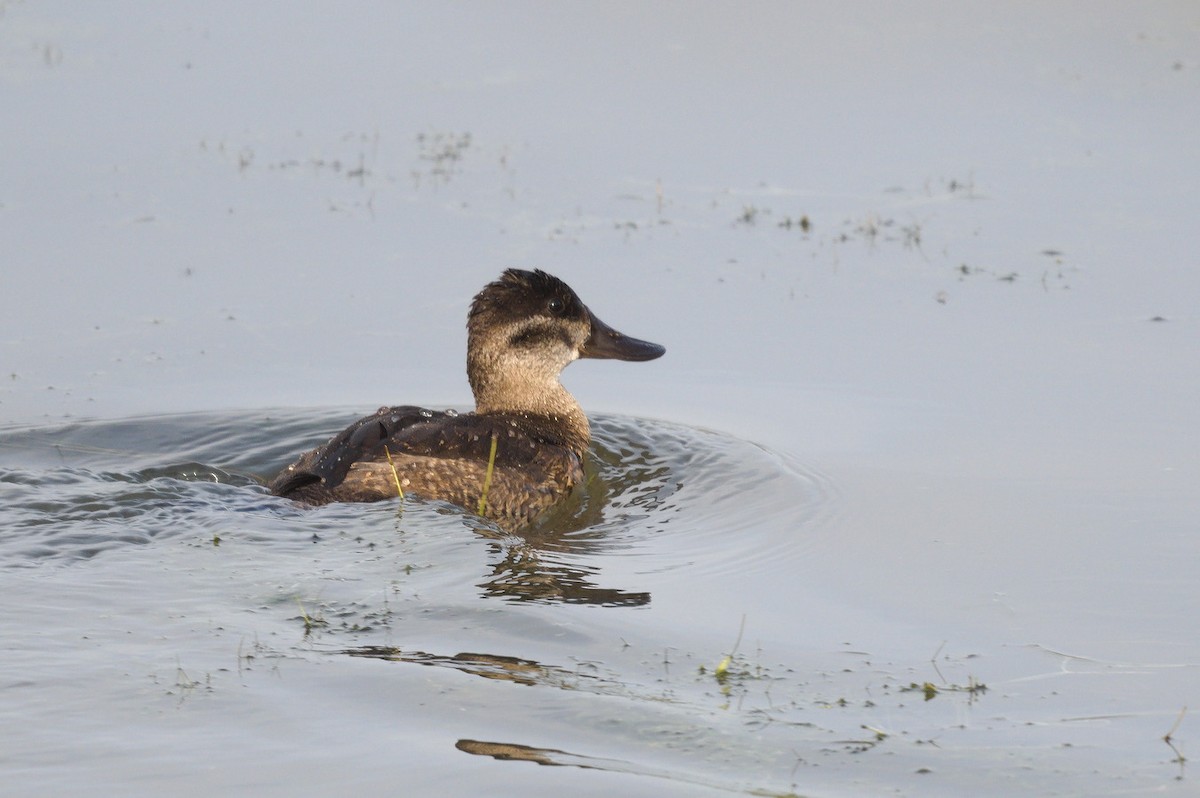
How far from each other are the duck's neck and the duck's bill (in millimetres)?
348

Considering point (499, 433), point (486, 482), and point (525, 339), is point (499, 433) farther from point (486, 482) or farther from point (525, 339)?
point (525, 339)

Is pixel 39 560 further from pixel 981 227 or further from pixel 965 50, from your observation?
pixel 965 50

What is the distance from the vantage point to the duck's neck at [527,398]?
9438 mm

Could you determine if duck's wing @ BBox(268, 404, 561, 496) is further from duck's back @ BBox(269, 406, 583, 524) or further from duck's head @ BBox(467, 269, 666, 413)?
duck's head @ BBox(467, 269, 666, 413)

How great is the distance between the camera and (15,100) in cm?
1508

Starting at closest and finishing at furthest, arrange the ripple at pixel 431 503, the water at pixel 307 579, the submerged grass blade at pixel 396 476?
the water at pixel 307 579
the ripple at pixel 431 503
the submerged grass blade at pixel 396 476

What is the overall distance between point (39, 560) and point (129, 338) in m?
3.67

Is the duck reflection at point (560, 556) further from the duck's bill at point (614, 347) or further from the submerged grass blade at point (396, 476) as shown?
the duck's bill at point (614, 347)

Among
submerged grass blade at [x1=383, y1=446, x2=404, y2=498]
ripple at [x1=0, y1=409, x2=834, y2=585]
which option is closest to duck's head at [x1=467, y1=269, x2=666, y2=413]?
ripple at [x1=0, y1=409, x2=834, y2=585]

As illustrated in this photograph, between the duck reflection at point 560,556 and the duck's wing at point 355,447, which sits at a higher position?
the duck's wing at point 355,447

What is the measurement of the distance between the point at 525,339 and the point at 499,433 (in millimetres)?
761

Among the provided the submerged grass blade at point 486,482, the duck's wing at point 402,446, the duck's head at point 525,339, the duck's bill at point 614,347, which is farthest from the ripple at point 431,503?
the duck's head at point 525,339

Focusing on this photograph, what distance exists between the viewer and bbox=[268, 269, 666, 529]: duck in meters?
8.32

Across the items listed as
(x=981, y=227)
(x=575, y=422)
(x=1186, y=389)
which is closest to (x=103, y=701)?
(x=575, y=422)
